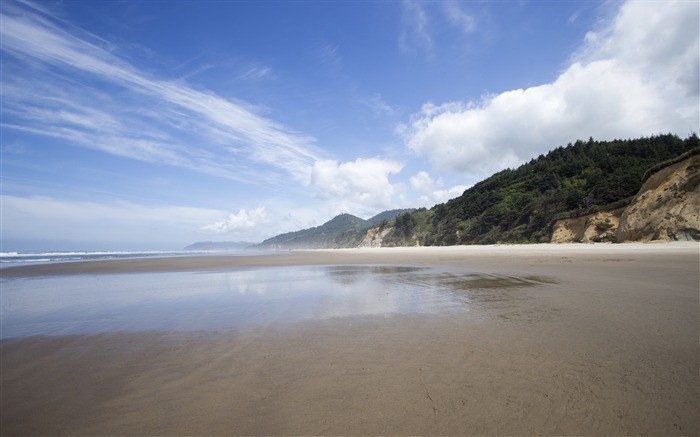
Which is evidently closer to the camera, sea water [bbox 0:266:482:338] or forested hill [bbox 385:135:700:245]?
sea water [bbox 0:266:482:338]

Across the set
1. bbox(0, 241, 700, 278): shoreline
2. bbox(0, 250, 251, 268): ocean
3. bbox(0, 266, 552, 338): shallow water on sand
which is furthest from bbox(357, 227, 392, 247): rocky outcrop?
bbox(0, 266, 552, 338): shallow water on sand

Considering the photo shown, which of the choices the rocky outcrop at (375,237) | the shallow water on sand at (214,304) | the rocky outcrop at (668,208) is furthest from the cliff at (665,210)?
the rocky outcrop at (375,237)

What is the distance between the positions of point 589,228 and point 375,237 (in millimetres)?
69334

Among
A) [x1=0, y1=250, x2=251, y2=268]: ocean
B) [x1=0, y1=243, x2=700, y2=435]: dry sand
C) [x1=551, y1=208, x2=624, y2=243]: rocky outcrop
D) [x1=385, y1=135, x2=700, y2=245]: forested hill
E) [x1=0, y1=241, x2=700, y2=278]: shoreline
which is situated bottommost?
[x1=0, y1=243, x2=700, y2=435]: dry sand

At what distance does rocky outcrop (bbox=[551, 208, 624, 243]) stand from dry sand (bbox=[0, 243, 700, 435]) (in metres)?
27.1

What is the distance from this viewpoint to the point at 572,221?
32.4m

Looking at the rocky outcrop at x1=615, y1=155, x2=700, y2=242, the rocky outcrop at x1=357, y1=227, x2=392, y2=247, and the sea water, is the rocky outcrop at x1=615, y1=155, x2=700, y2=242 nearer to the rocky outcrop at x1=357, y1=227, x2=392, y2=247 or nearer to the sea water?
the sea water

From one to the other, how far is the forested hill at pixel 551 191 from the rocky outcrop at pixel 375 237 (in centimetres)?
2131

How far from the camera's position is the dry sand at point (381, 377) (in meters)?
2.67

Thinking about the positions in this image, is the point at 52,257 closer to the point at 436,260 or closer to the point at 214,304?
the point at 214,304

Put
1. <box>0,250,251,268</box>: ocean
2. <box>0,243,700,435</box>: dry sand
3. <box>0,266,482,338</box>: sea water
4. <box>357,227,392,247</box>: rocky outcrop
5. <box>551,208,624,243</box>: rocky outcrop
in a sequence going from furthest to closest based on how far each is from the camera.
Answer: <box>357,227,392,247</box>: rocky outcrop → <box>0,250,251,268</box>: ocean → <box>551,208,624,243</box>: rocky outcrop → <box>0,266,482,338</box>: sea water → <box>0,243,700,435</box>: dry sand

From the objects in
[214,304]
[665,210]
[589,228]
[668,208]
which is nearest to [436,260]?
[665,210]

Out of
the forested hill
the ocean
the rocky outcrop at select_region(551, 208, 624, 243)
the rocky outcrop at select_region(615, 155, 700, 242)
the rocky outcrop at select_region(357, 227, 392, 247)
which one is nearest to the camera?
the rocky outcrop at select_region(615, 155, 700, 242)

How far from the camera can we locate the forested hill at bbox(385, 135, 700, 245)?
114 feet
